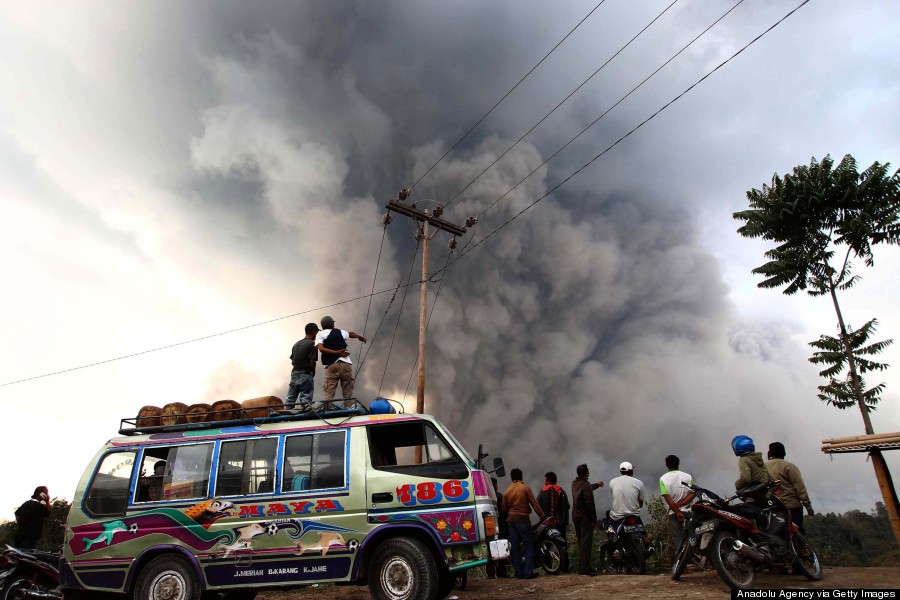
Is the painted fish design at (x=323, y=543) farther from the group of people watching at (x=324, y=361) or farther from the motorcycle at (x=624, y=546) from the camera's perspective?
the motorcycle at (x=624, y=546)

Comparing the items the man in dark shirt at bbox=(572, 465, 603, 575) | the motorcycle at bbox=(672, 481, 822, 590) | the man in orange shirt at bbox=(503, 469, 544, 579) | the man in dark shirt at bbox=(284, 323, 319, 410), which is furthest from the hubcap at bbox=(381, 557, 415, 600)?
the man in dark shirt at bbox=(572, 465, 603, 575)

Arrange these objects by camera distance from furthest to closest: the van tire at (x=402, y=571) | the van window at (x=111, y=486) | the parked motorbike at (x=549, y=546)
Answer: the parked motorbike at (x=549, y=546), the van window at (x=111, y=486), the van tire at (x=402, y=571)

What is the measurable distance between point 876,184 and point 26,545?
25.8 metres

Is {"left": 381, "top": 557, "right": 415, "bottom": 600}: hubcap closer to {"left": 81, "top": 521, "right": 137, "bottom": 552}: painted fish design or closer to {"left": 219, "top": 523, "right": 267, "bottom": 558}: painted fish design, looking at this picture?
{"left": 219, "top": 523, "right": 267, "bottom": 558}: painted fish design

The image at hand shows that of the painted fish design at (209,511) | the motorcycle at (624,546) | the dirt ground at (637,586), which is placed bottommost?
the dirt ground at (637,586)

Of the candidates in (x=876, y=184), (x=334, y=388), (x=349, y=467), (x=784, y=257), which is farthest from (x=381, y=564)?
(x=876, y=184)

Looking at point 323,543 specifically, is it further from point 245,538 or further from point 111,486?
point 111,486

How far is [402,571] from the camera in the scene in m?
7.01

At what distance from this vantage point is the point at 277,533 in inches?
289

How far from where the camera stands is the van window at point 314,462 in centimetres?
747

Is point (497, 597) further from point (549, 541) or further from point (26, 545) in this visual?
point (26, 545)

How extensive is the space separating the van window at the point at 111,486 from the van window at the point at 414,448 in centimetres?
356

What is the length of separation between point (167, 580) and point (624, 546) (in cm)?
794

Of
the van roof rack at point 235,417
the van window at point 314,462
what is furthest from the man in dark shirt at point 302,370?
the van window at point 314,462
